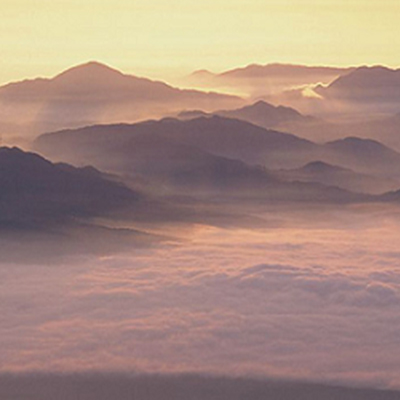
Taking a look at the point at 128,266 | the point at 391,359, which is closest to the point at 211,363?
the point at 391,359

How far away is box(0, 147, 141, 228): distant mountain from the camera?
427ft

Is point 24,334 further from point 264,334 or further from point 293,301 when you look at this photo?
point 293,301

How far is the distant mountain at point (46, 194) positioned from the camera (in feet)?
427

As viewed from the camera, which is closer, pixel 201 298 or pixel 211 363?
pixel 211 363

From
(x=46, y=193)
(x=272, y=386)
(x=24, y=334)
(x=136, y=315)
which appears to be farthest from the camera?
(x=46, y=193)

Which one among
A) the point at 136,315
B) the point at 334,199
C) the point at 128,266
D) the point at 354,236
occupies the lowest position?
the point at 136,315

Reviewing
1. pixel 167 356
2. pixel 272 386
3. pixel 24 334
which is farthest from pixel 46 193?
pixel 272 386

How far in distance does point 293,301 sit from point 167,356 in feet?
98.0

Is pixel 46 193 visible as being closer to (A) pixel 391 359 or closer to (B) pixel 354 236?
(B) pixel 354 236

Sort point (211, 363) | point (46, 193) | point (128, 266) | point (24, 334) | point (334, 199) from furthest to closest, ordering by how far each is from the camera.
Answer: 1. point (334, 199)
2. point (46, 193)
3. point (128, 266)
4. point (24, 334)
5. point (211, 363)

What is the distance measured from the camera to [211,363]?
57.2m

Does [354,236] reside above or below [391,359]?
above

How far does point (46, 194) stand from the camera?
135250 mm

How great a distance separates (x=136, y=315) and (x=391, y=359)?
27793 mm
